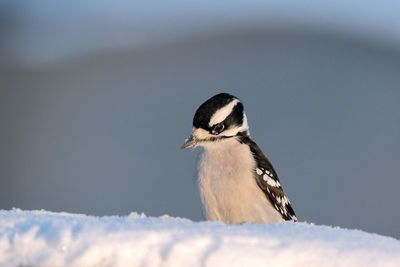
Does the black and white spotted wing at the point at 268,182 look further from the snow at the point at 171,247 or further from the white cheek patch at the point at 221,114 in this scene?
the snow at the point at 171,247

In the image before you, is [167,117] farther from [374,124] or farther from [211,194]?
[211,194]

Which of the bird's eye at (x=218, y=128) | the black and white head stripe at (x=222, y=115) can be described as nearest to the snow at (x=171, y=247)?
the black and white head stripe at (x=222, y=115)

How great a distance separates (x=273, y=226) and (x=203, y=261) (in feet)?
2.17

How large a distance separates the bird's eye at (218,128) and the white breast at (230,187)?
0.09 m

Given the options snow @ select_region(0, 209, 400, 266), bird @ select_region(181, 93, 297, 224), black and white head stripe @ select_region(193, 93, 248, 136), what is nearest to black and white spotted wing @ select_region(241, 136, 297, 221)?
bird @ select_region(181, 93, 297, 224)

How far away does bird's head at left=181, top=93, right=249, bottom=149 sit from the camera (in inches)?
238

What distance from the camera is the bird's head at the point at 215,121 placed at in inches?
238

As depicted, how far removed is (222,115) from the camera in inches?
243

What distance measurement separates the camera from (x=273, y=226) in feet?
10.5

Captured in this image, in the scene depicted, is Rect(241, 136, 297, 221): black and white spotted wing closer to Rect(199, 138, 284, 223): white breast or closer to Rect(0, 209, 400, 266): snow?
Rect(199, 138, 284, 223): white breast

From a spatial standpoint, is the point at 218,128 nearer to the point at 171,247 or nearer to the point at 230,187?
the point at 230,187

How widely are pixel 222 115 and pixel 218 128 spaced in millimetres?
134

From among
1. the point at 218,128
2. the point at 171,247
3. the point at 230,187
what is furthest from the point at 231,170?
the point at 171,247

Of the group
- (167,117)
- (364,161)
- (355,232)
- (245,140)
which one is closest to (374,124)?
(364,161)
